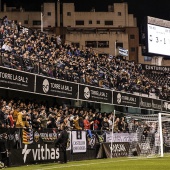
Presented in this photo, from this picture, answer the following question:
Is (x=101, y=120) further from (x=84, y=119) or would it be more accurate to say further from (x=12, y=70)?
(x=12, y=70)

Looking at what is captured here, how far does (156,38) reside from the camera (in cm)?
5628

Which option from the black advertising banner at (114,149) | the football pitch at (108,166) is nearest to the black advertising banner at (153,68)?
the black advertising banner at (114,149)

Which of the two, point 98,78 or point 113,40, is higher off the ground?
point 113,40

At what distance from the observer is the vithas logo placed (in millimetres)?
21302

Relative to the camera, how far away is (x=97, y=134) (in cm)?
2753

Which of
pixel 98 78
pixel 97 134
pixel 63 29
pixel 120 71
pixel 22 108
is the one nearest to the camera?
pixel 22 108

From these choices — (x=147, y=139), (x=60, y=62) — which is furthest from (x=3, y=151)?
(x=60, y=62)

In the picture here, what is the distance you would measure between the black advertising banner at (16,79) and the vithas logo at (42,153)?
4770 millimetres

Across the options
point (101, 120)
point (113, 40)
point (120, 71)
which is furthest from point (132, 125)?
point (113, 40)

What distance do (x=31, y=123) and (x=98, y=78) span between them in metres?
13.8

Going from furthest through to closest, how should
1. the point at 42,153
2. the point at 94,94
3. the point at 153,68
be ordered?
the point at 153,68, the point at 94,94, the point at 42,153

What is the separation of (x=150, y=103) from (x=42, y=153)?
2228cm

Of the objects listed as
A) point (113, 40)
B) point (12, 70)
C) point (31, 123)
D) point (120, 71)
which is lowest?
point (31, 123)

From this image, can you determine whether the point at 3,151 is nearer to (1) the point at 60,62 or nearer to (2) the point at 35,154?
(2) the point at 35,154
